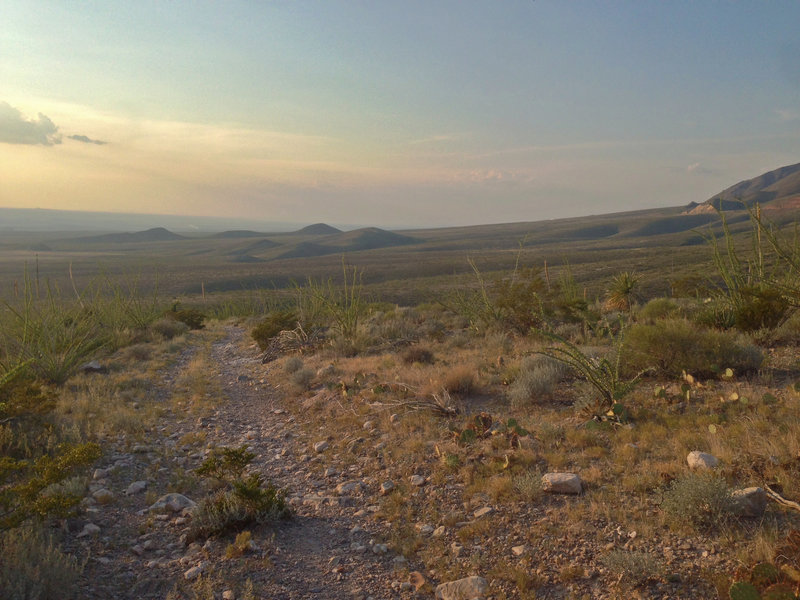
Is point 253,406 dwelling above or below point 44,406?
below

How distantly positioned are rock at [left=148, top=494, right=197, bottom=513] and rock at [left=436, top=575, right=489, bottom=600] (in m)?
2.42

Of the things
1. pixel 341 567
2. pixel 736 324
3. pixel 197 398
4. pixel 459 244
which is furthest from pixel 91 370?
pixel 459 244

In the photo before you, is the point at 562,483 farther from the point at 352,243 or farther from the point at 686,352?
the point at 352,243

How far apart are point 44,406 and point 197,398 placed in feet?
9.08

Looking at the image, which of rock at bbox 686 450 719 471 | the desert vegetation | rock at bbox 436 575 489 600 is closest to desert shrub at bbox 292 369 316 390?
the desert vegetation

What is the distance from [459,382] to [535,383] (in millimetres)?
1066

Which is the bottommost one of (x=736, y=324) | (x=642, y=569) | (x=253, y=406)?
(x=253, y=406)

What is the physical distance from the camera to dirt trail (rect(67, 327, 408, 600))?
3273 mm

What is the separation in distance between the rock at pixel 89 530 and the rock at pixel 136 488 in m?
0.75

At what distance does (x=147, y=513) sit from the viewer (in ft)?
14.3

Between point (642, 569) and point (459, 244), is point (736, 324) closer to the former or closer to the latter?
point (642, 569)

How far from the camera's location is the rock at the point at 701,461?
12.2ft

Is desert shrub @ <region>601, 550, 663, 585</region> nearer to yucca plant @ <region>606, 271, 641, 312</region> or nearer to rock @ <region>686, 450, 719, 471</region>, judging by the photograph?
rock @ <region>686, 450, 719, 471</region>

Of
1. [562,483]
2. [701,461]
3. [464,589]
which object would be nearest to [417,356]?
[562,483]
